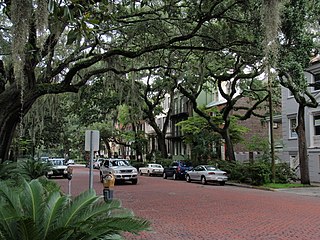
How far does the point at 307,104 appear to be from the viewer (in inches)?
930

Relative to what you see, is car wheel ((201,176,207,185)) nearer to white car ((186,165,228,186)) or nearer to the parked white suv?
white car ((186,165,228,186))

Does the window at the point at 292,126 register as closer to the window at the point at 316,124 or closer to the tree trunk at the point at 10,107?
the window at the point at 316,124

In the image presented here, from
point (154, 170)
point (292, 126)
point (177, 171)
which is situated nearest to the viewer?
point (292, 126)

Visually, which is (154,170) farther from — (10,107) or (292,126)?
(10,107)

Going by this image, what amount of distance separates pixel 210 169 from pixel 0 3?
20.4 metres

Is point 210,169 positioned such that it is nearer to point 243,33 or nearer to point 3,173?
point 243,33

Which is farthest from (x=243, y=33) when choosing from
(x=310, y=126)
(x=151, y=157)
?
(x=151, y=157)

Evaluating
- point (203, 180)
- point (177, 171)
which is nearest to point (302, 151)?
point (203, 180)

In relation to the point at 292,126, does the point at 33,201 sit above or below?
below

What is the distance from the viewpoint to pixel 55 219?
470cm

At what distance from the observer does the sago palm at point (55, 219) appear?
434 centimetres

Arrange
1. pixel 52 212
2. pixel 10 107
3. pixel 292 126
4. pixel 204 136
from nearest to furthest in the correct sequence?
pixel 52 212 < pixel 10 107 < pixel 292 126 < pixel 204 136

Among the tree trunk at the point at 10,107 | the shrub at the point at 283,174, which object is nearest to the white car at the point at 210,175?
the shrub at the point at 283,174

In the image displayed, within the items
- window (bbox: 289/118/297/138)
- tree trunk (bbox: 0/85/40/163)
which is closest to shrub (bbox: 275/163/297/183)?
window (bbox: 289/118/297/138)
